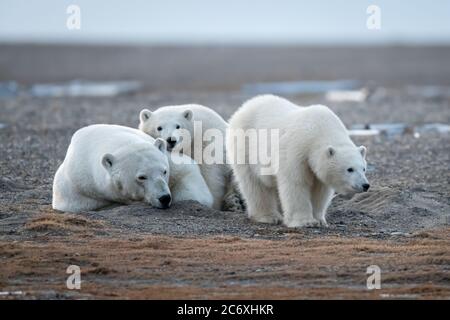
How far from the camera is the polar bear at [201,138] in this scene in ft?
36.6

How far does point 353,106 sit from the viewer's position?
81.1 ft

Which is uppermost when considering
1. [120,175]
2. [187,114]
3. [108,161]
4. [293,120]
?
[187,114]

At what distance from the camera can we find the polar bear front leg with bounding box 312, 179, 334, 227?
32.6ft

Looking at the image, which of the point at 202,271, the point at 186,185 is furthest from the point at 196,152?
the point at 202,271

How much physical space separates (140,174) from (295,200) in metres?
1.49

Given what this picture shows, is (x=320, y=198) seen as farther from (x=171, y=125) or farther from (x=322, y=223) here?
(x=171, y=125)

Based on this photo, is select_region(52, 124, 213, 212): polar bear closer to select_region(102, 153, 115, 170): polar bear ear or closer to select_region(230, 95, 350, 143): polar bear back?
select_region(102, 153, 115, 170): polar bear ear

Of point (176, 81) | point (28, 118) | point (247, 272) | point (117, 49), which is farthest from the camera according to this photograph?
point (117, 49)

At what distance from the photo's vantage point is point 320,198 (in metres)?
9.93

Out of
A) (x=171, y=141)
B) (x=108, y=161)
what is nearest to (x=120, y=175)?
(x=108, y=161)

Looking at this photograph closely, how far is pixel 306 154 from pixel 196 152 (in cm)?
206

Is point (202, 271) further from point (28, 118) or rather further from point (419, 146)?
point (28, 118)

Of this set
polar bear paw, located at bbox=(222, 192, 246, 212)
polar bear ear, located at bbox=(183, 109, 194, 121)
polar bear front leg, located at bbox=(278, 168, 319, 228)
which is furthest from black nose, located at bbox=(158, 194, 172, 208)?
polar bear ear, located at bbox=(183, 109, 194, 121)

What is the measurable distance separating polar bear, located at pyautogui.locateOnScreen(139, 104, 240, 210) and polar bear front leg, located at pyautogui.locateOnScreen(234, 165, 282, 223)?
2.30 feet
